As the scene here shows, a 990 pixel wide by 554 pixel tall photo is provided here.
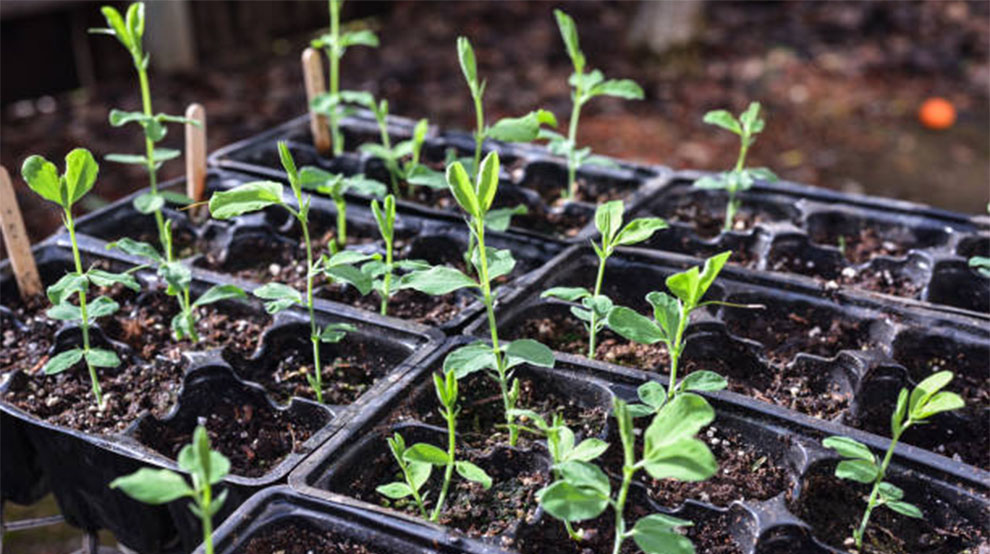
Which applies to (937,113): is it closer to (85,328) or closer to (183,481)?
(85,328)

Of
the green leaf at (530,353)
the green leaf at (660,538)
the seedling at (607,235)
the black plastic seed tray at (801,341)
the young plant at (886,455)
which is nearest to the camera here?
the green leaf at (660,538)

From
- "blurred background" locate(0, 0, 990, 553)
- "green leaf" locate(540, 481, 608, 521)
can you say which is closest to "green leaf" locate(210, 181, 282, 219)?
"green leaf" locate(540, 481, 608, 521)

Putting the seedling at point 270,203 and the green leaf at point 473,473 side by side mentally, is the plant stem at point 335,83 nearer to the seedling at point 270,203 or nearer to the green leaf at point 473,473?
the seedling at point 270,203

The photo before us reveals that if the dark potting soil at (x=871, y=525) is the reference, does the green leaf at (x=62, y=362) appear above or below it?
above

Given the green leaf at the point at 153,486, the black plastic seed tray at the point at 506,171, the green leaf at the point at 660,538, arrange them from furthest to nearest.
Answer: the black plastic seed tray at the point at 506,171
the green leaf at the point at 660,538
the green leaf at the point at 153,486

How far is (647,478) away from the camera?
1.26 meters

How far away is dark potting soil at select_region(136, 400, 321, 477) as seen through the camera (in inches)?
51.4

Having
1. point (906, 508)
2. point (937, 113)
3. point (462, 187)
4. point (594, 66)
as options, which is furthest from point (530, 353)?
point (937, 113)

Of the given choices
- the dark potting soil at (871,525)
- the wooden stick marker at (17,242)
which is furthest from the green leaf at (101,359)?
the dark potting soil at (871,525)

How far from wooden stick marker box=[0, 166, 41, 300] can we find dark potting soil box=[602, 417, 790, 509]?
0.94m

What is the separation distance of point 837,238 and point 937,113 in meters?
2.99

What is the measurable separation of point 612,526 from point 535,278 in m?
0.49

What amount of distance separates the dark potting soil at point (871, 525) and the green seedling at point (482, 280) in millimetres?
343

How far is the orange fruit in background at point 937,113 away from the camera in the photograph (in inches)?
171
